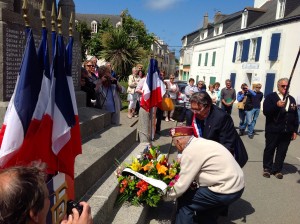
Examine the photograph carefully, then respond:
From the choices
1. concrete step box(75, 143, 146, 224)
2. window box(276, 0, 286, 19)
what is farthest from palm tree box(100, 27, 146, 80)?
concrete step box(75, 143, 146, 224)

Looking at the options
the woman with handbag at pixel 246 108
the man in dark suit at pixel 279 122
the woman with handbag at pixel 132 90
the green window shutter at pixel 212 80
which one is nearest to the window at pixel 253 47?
the green window shutter at pixel 212 80

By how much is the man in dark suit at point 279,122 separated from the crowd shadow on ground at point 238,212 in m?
1.60

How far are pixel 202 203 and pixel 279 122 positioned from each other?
334cm

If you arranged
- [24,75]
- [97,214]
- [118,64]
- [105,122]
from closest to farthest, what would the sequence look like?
1. [24,75]
2. [97,214]
3. [105,122]
4. [118,64]

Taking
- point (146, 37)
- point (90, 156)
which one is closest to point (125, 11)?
point (146, 37)

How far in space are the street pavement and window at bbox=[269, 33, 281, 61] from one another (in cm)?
1393

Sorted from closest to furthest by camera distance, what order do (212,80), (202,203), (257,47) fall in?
1. (202,203)
2. (257,47)
3. (212,80)

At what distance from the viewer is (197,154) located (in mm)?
3186

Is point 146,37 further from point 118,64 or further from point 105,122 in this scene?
point 105,122

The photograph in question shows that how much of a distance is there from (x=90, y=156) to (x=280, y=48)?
18585 millimetres

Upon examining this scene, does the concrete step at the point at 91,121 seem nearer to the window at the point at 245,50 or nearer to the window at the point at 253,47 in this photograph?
the window at the point at 253,47

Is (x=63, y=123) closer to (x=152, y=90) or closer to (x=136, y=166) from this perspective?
(x=136, y=166)

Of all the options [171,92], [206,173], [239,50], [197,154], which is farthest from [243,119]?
[239,50]

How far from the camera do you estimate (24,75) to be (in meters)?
2.23
